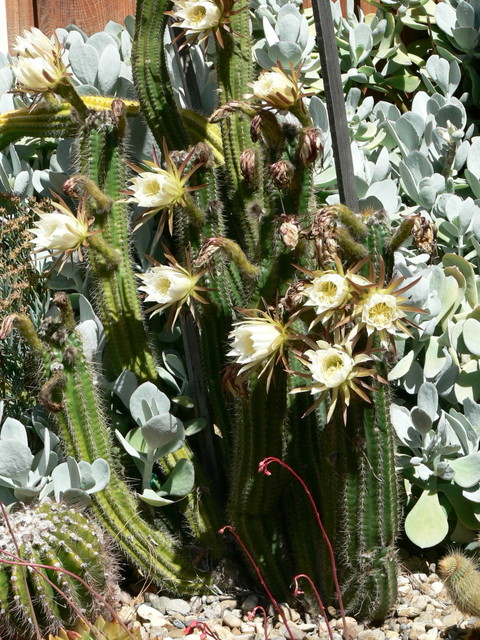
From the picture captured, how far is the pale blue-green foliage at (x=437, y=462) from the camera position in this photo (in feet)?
6.85

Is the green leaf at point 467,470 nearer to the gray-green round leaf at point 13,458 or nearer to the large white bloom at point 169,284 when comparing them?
the large white bloom at point 169,284

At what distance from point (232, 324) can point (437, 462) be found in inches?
29.6

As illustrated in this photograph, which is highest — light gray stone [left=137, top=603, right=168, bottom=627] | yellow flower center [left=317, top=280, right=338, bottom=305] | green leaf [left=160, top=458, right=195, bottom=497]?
yellow flower center [left=317, top=280, right=338, bottom=305]

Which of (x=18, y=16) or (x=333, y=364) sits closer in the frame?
(x=333, y=364)

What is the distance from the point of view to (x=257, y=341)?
5.41 ft

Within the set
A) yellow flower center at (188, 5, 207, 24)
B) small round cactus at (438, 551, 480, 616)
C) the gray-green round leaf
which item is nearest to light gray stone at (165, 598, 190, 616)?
the gray-green round leaf

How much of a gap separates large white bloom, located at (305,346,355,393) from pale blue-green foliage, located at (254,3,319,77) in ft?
4.36

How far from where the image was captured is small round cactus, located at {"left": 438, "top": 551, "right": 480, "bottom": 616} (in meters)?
1.73

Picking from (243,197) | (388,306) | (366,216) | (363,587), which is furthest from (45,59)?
(363,587)

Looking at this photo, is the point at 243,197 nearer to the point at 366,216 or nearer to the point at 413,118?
the point at 366,216

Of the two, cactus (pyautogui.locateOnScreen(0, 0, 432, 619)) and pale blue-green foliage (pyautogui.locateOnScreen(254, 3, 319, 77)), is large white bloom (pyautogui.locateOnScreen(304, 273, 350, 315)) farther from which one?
pale blue-green foliage (pyautogui.locateOnScreen(254, 3, 319, 77))

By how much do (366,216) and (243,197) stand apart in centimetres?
43

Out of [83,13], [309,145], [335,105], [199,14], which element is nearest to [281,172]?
[309,145]

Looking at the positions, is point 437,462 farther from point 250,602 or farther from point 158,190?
point 158,190
